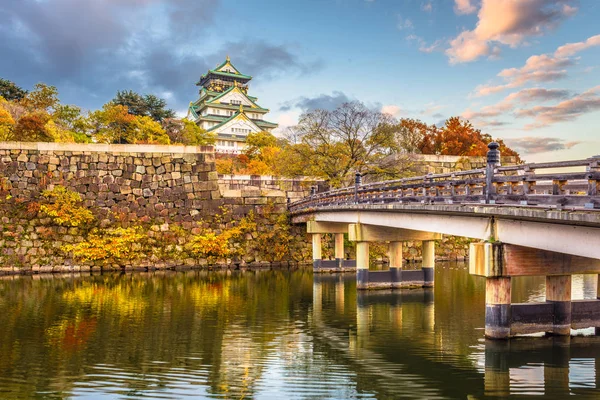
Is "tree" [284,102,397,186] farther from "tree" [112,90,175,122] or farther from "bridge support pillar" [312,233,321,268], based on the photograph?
"tree" [112,90,175,122]

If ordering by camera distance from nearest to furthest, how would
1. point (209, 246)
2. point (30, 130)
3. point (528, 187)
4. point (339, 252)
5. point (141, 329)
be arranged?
point (528, 187)
point (141, 329)
point (339, 252)
point (209, 246)
point (30, 130)

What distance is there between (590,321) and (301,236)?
1034 inches

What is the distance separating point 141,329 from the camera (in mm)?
17672

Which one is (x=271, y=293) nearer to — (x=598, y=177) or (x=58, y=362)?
(x=58, y=362)

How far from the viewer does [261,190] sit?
41750mm

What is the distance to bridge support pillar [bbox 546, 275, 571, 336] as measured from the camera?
15.3m

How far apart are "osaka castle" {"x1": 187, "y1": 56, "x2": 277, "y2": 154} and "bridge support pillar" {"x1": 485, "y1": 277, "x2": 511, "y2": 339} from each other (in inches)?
2442

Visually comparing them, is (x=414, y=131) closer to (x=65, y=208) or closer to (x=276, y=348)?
(x=65, y=208)

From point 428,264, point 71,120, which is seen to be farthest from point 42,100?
point 428,264

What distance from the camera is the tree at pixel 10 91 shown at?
59.1m

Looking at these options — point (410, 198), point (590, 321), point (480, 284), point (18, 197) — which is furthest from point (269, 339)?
point (18, 197)

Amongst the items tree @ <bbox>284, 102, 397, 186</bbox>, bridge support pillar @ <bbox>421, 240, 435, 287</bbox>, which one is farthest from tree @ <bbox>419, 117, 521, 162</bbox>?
bridge support pillar @ <bbox>421, 240, 435, 287</bbox>

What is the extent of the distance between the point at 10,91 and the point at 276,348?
56.2m

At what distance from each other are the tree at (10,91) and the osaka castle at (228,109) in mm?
26798
